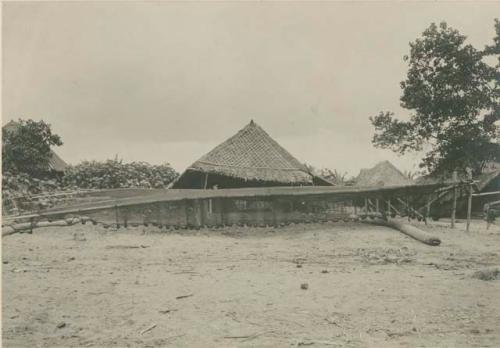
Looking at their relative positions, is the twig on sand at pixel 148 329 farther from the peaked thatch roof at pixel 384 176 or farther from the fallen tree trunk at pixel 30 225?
the peaked thatch roof at pixel 384 176

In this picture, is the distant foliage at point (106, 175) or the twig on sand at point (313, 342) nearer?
the twig on sand at point (313, 342)

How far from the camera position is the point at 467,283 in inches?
235

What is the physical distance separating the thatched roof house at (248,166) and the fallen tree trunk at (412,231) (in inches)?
163

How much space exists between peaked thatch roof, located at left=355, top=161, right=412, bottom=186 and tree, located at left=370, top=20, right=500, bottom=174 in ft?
49.8

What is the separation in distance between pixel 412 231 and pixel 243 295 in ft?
20.0

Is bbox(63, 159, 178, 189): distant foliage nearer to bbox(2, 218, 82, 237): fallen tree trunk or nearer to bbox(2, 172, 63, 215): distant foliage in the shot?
bbox(2, 172, 63, 215): distant foliage

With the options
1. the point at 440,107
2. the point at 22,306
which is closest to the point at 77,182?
the point at 440,107

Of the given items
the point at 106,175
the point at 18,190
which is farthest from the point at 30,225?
the point at 106,175

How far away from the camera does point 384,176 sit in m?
33.9

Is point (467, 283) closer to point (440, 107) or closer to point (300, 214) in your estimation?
point (300, 214)

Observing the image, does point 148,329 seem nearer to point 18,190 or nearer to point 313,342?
point 313,342

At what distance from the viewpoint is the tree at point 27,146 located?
16153mm

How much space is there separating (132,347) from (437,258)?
18.7ft

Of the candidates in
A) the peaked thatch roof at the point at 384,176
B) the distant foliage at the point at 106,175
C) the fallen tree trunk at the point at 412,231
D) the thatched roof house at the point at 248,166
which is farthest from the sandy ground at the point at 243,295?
the peaked thatch roof at the point at 384,176
